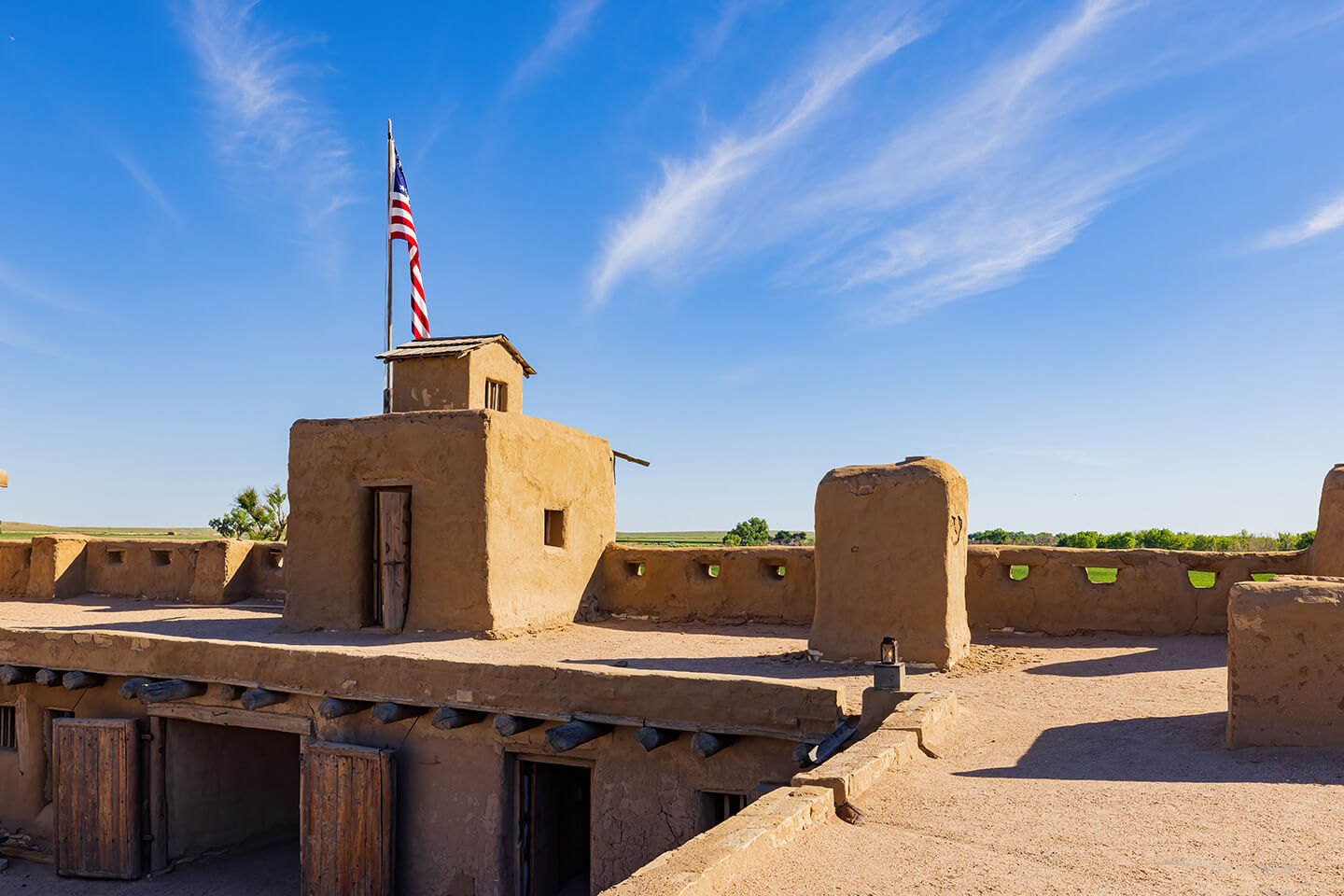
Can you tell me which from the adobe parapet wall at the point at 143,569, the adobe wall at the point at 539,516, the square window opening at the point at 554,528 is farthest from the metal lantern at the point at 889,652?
the adobe parapet wall at the point at 143,569

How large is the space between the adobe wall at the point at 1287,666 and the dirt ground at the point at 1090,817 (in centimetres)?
17

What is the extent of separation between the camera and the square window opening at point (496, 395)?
15016 mm

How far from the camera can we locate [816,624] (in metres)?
10.2

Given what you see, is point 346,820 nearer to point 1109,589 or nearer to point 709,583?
point 709,583

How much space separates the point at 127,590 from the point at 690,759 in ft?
44.6

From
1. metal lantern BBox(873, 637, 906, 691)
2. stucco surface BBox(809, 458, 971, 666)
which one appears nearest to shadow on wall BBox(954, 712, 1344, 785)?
metal lantern BBox(873, 637, 906, 691)

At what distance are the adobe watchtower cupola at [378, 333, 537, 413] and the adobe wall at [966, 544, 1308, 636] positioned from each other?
25.1 feet

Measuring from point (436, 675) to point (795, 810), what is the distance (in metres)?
5.48

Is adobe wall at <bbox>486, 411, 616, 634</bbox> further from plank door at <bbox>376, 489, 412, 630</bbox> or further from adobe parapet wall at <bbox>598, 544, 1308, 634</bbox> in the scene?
adobe parapet wall at <bbox>598, 544, 1308, 634</bbox>

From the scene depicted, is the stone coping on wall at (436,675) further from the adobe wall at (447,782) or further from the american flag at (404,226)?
the american flag at (404,226)

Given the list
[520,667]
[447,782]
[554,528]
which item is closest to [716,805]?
[520,667]

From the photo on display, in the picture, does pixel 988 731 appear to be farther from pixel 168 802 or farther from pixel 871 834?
pixel 168 802

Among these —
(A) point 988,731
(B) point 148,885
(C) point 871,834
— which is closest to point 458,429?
(B) point 148,885

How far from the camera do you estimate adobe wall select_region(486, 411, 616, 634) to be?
12.3 m
